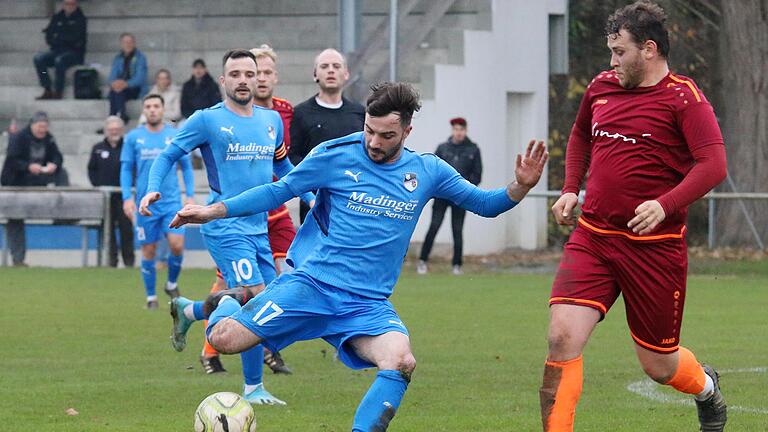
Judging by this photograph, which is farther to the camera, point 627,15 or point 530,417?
point 530,417

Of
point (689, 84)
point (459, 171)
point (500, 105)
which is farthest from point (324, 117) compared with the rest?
point (500, 105)

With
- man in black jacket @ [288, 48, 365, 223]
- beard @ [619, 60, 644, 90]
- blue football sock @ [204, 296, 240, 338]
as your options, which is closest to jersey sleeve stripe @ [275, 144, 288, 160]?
man in black jacket @ [288, 48, 365, 223]

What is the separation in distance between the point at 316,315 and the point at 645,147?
1.76m

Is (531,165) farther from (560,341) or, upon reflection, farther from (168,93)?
(168,93)

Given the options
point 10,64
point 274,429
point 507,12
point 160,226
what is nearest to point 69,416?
point 274,429

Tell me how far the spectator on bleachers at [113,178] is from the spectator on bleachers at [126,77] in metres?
3.85

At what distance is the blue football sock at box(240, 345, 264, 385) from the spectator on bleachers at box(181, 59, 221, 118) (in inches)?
573

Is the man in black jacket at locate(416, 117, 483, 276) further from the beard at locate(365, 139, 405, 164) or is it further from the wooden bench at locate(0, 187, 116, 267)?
the beard at locate(365, 139, 405, 164)

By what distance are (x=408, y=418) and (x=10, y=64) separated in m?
20.9

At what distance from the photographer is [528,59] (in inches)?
1012

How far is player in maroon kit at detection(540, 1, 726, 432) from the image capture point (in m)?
6.95

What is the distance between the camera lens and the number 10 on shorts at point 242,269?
967cm

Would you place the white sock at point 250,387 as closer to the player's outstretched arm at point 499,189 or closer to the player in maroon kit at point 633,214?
the player's outstretched arm at point 499,189

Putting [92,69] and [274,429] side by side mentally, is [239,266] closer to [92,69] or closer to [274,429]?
[274,429]
